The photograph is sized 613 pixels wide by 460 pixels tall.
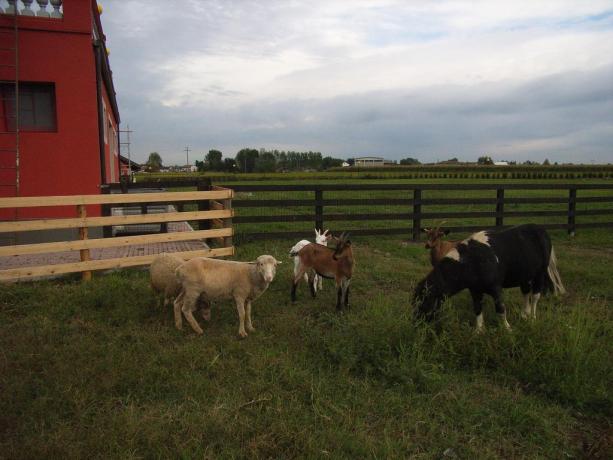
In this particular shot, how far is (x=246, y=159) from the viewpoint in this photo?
98.5 metres

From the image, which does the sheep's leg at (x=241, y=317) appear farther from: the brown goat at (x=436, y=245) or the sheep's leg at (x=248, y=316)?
the brown goat at (x=436, y=245)

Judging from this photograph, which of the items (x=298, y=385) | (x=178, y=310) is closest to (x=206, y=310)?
(x=178, y=310)

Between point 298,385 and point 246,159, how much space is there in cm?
9731

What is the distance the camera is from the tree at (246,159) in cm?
9375

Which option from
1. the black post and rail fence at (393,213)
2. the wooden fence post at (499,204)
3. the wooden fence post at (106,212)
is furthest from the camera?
the wooden fence post at (499,204)

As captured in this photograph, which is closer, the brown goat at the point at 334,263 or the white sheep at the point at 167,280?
the white sheep at the point at 167,280

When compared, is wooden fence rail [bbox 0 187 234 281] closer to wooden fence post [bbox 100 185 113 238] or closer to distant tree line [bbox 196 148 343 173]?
wooden fence post [bbox 100 185 113 238]

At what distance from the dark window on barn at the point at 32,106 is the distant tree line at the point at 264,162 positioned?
258 feet

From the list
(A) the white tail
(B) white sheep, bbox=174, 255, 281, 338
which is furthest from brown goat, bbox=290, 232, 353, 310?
(A) the white tail

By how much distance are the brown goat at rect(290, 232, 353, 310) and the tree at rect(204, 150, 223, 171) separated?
3592 inches

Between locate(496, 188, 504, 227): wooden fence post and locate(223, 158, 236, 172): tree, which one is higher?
locate(223, 158, 236, 172): tree

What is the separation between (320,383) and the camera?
376 centimetres

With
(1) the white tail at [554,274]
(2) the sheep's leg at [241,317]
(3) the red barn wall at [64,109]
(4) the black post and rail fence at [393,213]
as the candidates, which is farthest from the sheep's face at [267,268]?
(3) the red barn wall at [64,109]

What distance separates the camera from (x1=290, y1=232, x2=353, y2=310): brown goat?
5.71 metres
